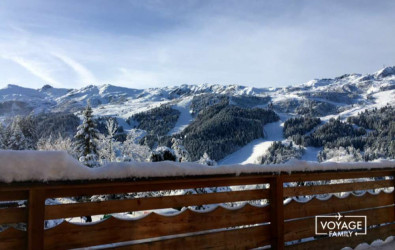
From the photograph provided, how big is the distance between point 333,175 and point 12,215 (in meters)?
2.99

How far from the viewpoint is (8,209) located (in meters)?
1.99

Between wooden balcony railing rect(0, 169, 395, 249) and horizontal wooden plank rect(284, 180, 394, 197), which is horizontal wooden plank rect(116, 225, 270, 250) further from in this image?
horizontal wooden plank rect(284, 180, 394, 197)

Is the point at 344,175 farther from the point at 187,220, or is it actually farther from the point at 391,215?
the point at 187,220

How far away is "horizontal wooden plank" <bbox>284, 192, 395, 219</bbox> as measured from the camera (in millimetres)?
3293

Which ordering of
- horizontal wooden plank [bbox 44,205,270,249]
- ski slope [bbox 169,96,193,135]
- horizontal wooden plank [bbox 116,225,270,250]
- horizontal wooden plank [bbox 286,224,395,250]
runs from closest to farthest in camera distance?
horizontal wooden plank [bbox 44,205,270,249]
horizontal wooden plank [bbox 116,225,270,250]
horizontal wooden plank [bbox 286,224,395,250]
ski slope [bbox 169,96,193,135]

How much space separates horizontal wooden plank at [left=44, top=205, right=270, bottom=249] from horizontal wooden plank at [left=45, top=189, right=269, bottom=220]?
0.07m

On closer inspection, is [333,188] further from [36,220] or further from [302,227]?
[36,220]

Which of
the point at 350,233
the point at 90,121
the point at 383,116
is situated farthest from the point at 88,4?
the point at 383,116

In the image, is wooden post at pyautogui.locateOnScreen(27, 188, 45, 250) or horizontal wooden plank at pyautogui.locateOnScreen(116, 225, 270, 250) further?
horizontal wooden plank at pyautogui.locateOnScreen(116, 225, 270, 250)

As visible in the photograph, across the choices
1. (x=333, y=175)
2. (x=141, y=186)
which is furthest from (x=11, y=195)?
(x=333, y=175)

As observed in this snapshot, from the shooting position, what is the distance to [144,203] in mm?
2467

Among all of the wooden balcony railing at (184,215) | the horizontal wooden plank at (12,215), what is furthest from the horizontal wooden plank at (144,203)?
the horizontal wooden plank at (12,215)

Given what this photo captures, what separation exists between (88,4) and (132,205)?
8376 millimetres

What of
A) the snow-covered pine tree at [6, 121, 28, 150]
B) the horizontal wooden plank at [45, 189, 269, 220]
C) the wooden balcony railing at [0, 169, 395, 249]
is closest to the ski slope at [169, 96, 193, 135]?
the snow-covered pine tree at [6, 121, 28, 150]
